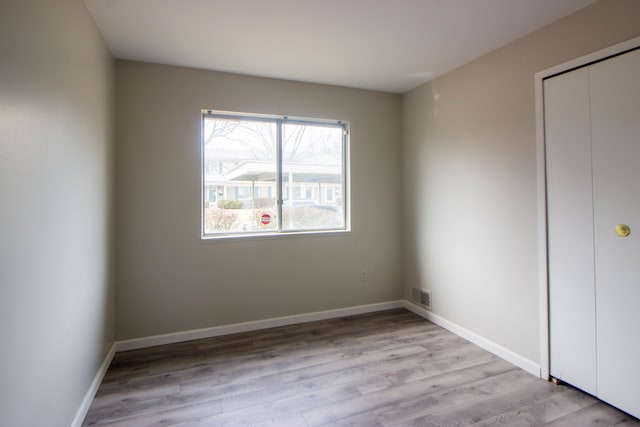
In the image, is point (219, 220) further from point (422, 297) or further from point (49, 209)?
point (422, 297)

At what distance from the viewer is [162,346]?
2887 mm

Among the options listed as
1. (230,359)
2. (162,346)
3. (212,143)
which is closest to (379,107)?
(212,143)

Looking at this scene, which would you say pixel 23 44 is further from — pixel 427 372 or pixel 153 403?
pixel 427 372

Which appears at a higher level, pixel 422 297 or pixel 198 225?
pixel 198 225

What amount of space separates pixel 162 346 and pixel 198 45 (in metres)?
2.61

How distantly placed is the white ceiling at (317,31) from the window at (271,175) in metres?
0.59

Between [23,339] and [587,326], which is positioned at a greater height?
[23,339]

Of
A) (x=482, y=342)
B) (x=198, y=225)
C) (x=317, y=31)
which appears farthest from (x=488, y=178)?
(x=198, y=225)

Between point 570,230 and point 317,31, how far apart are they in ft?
7.44

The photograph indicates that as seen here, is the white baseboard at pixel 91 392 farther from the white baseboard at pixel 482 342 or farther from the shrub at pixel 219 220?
the white baseboard at pixel 482 342

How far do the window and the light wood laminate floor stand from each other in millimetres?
1158

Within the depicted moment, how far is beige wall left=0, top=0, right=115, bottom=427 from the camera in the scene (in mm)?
1184

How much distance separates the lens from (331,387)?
2250mm

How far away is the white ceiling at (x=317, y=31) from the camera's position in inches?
81.0
